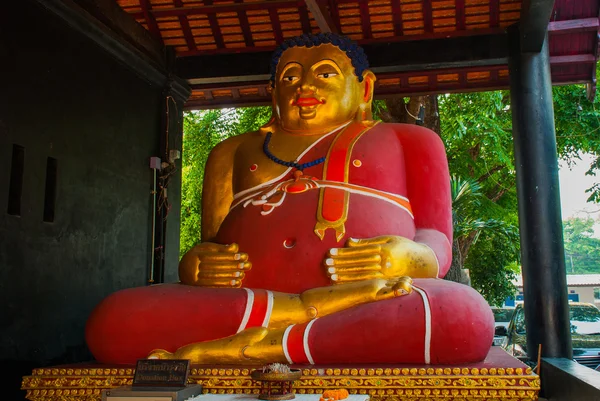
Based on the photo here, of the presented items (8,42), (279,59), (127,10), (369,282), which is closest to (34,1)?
(8,42)

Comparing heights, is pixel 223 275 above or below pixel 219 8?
below

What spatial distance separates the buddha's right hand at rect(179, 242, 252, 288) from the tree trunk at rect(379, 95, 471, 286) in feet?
12.7

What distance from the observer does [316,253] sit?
3.26 metres

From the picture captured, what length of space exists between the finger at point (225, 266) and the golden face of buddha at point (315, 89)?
3.12 ft

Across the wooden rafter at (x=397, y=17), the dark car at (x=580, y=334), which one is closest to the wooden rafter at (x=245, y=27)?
the wooden rafter at (x=397, y=17)

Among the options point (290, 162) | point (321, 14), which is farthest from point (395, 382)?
point (321, 14)

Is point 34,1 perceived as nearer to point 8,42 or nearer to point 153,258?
point 8,42

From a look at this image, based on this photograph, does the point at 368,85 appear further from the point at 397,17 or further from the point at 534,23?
the point at 534,23

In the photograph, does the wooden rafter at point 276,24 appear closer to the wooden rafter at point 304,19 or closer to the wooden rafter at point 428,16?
the wooden rafter at point 304,19

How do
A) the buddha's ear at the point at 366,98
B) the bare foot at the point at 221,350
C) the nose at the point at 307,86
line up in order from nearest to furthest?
the bare foot at the point at 221,350
the nose at the point at 307,86
the buddha's ear at the point at 366,98

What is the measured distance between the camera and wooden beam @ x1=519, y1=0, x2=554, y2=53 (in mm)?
4152

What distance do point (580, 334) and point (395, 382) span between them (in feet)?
18.8

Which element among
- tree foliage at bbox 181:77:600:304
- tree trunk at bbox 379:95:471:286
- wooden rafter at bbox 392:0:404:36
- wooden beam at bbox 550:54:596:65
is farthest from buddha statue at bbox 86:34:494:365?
tree foliage at bbox 181:77:600:304

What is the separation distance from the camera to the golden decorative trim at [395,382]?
8.26 feet
